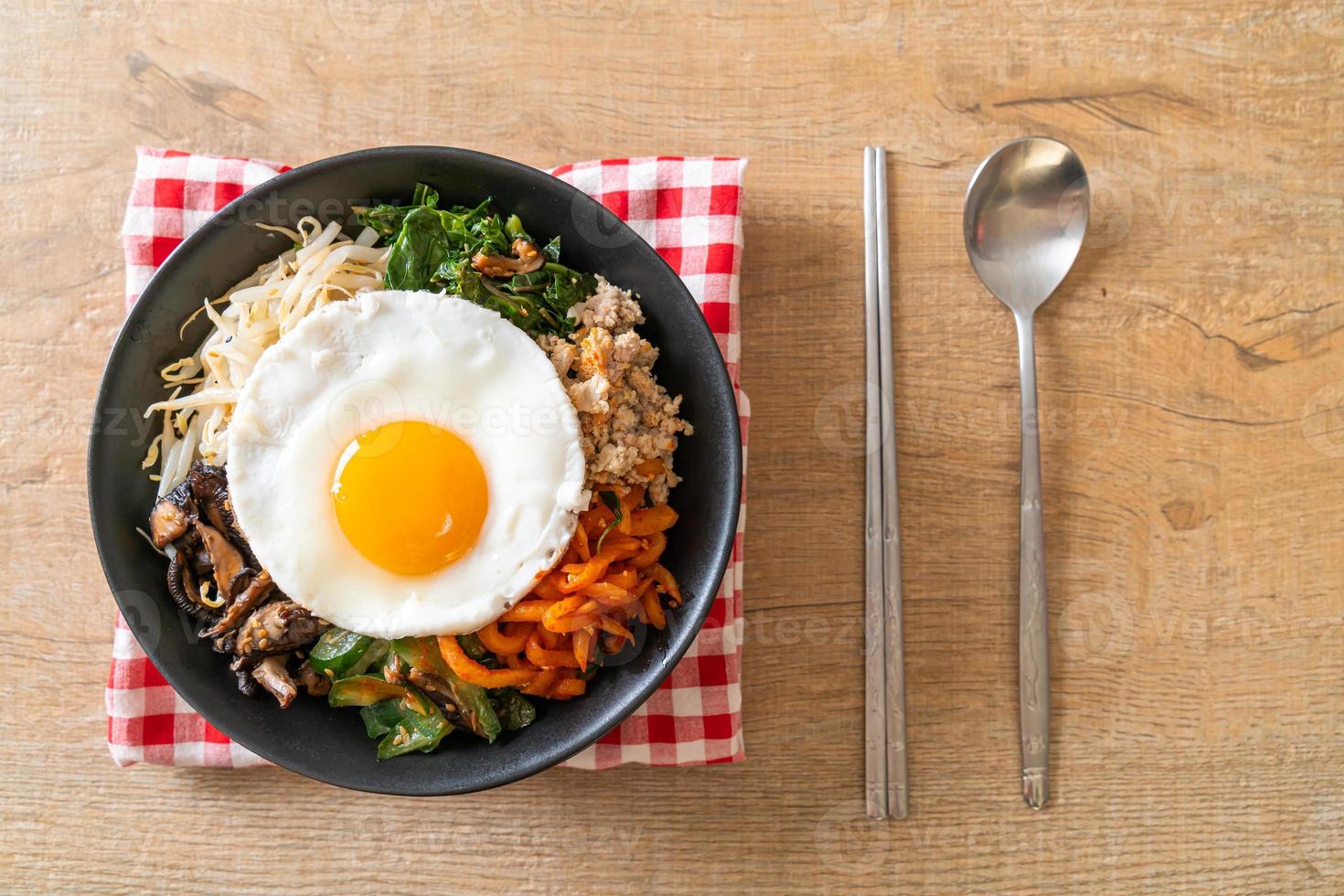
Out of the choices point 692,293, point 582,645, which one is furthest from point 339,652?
point 692,293

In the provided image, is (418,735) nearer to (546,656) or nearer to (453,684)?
(453,684)

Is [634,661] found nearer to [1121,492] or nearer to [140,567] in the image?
[140,567]

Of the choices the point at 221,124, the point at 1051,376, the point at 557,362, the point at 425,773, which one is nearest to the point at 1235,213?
the point at 1051,376

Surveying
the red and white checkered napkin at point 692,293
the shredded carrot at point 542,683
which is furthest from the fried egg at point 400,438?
the red and white checkered napkin at point 692,293

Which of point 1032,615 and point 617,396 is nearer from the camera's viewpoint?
point 617,396

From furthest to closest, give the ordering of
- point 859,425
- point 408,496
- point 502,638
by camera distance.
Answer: point 859,425
point 502,638
point 408,496

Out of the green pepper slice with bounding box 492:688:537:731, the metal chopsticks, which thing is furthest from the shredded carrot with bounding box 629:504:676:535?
the metal chopsticks
